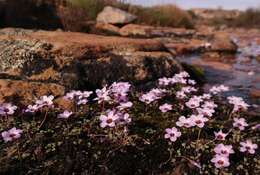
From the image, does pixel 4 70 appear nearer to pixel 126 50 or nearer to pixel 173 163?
pixel 126 50

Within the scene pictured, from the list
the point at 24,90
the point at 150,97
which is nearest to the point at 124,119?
the point at 150,97

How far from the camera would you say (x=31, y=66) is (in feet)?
17.9

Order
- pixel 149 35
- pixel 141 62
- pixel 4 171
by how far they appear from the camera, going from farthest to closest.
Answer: pixel 149 35 → pixel 141 62 → pixel 4 171

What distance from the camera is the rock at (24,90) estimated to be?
4.64 meters

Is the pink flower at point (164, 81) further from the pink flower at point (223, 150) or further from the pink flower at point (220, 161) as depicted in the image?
the pink flower at point (220, 161)

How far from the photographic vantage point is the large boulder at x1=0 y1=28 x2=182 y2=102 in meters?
4.99

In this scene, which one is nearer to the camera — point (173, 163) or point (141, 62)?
point (173, 163)

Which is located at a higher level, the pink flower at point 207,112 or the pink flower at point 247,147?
the pink flower at point 207,112

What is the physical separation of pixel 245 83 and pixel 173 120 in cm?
388

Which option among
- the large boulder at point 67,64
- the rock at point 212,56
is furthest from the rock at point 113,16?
the large boulder at point 67,64

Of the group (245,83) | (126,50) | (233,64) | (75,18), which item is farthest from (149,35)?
(126,50)

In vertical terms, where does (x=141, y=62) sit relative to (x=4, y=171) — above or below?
above

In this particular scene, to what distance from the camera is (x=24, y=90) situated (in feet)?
15.7

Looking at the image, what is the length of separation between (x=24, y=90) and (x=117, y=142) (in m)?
1.50
